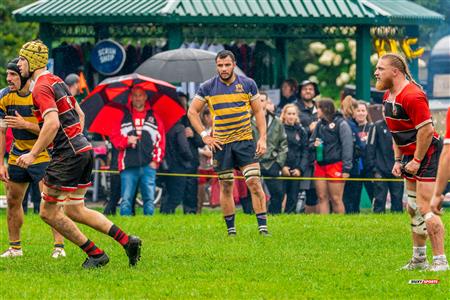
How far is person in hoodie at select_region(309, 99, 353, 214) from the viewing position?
21.4 metres

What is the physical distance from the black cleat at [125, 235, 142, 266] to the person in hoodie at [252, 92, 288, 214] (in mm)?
7719

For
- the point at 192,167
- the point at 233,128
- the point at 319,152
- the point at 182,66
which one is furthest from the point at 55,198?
the point at 182,66

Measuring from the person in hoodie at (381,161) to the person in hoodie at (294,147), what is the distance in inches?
40.0

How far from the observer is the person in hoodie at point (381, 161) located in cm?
2209

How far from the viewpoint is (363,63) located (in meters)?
26.8

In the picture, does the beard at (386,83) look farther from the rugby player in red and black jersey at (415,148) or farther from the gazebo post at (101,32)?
the gazebo post at (101,32)

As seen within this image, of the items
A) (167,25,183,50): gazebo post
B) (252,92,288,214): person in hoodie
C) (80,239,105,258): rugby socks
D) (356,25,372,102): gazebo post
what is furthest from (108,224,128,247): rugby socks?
(356,25,372,102): gazebo post

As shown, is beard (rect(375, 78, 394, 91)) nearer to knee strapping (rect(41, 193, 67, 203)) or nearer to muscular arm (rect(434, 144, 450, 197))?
muscular arm (rect(434, 144, 450, 197))

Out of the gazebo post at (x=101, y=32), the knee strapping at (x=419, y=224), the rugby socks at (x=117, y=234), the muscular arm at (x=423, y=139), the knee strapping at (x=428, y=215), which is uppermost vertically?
the gazebo post at (x=101, y=32)

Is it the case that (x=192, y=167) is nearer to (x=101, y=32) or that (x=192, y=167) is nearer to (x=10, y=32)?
(x=101, y=32)

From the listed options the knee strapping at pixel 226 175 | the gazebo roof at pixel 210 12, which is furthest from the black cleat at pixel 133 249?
the gazebo roof at pixel 210 12

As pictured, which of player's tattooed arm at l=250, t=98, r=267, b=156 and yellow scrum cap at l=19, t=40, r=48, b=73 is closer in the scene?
yellow scrum cap at l=19, t=40, r=48, b=73

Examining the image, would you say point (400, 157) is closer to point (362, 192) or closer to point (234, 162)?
point (234, 162)

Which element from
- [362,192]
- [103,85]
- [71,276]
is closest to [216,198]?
[362,192]
